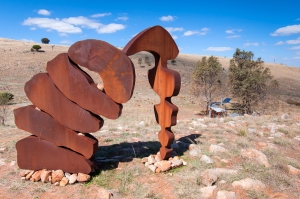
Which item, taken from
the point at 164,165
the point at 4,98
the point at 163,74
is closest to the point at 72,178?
the point at 164,165

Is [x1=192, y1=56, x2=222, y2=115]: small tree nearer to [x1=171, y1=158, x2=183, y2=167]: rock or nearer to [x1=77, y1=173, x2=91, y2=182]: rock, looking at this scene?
[x1=171, y1=158, x2=183, y2=167]: rock

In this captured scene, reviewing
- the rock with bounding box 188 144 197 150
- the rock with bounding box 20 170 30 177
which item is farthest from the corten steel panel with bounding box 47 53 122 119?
the rock with bounding box 188 144 197 150

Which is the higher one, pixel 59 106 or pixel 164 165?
pixel 59 106

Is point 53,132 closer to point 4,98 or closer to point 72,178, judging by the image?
point 72,178

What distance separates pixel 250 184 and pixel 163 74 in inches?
114

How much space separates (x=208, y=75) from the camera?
76.0ft

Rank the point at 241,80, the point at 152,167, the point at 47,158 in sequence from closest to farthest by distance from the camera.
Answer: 1. the point at 47,158
2. the point at 152,167
3. the point at 241,80

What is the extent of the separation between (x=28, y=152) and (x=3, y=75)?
1253 inches

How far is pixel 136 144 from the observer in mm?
7250

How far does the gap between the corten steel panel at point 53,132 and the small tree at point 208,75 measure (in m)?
18.9

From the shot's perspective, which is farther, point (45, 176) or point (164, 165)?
point (164, 165)

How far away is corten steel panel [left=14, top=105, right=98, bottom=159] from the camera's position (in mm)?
5098

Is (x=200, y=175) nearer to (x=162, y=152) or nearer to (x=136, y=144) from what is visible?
(x=162, y=152)

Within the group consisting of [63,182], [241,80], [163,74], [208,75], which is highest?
[163,74]
